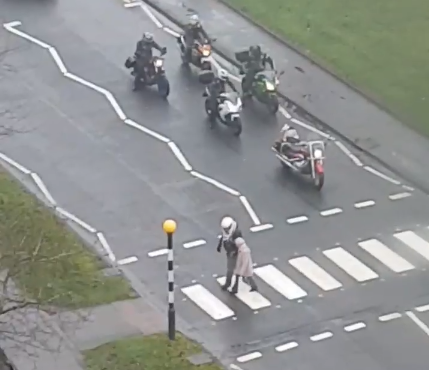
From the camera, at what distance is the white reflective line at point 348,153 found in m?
33.8

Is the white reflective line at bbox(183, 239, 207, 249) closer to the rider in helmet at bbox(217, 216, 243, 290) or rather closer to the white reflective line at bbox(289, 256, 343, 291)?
the white reflective line at bbox(289, 256, 343, 291)

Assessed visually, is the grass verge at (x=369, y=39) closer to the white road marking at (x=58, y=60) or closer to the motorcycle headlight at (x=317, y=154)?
the motorcycle headlight at (x=317, y=154)

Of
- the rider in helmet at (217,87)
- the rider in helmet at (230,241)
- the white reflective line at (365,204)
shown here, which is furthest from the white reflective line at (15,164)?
the white reflective line at (365,204)

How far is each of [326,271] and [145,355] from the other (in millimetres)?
5178

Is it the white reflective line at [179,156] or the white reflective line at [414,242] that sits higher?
the white reflective line at [414,242]

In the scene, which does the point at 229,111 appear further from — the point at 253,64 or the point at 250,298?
the point at 250,298

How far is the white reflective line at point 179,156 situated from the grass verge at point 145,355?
8.17 metres

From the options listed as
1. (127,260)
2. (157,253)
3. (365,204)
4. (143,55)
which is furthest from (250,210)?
(143,55)

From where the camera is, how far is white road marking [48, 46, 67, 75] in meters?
39.0

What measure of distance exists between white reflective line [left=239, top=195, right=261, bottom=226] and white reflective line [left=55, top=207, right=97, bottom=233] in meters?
3.58

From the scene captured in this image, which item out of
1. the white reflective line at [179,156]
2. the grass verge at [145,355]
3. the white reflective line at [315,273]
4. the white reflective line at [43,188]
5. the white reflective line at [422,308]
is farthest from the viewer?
the white reflective line at [179,156]

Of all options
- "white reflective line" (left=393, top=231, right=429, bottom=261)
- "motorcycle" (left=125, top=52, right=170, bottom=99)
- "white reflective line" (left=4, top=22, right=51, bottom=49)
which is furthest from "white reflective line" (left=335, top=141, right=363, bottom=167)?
"white reflective line" (left=4, top=22, right=51, bottom=49)

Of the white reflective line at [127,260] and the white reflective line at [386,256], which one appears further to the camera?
the white reflective line at [127,260]

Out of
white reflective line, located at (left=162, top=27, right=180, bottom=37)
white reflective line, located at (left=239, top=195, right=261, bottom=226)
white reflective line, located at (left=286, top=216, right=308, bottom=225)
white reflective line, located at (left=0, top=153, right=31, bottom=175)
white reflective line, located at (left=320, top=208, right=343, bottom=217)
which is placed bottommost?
white reflective line, located at (left=0, top=153, right=31, bottom=175)
